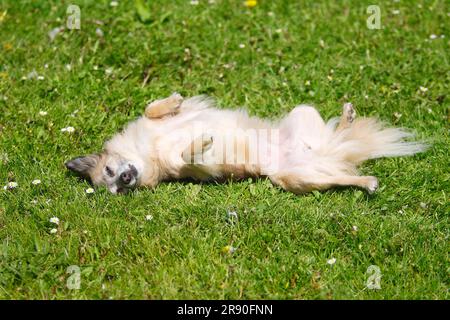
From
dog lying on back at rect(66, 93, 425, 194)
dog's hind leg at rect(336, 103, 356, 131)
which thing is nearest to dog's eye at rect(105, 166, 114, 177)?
dog lying on back at rect(66, 93, 425, 194)

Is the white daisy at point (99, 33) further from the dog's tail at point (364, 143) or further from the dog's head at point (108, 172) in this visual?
the dog's tail at point (364, 143)

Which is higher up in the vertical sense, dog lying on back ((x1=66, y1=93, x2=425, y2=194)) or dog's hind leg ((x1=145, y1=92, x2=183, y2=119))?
dog's hind leg ((x1=145, y1=92, x2=183, y2=119))

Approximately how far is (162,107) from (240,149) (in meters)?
0.80

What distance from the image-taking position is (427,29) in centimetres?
725

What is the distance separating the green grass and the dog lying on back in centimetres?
12

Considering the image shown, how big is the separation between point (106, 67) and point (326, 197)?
2.79 m

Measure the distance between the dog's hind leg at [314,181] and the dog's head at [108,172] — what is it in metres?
1.10

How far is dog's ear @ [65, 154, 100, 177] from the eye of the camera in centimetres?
541

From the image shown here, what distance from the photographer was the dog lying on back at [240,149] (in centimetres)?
540

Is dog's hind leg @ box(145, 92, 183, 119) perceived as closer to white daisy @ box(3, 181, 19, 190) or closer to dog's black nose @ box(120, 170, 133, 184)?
dog's black nose @ box(120, 170, 133, 184)

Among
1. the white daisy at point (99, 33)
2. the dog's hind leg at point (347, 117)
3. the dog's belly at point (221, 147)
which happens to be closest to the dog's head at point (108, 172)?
the dog's belly at point (221, 147)

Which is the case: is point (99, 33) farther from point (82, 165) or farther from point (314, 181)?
point (314, 181)
